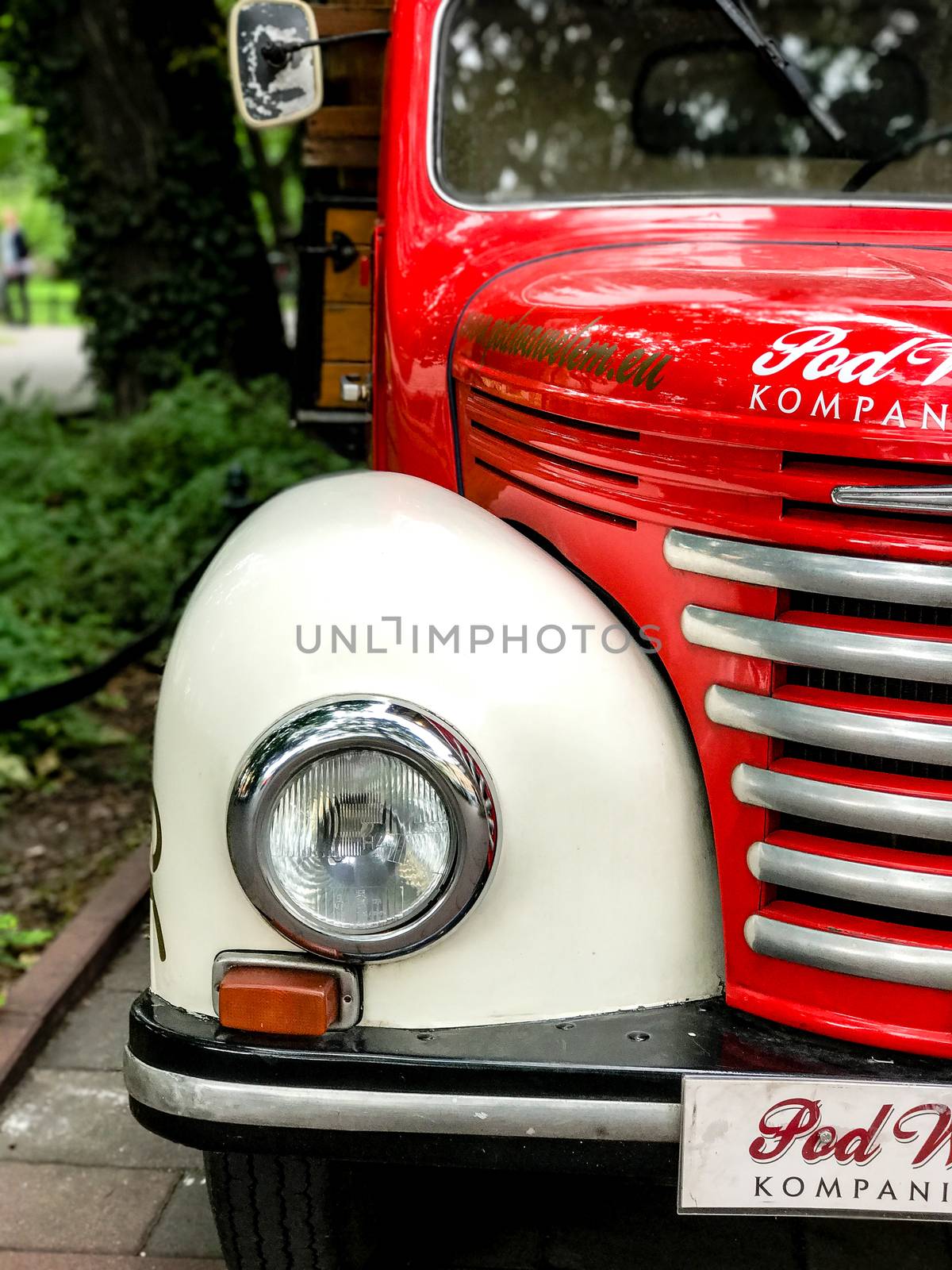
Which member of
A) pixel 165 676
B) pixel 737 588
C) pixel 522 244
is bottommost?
pixel 165 676

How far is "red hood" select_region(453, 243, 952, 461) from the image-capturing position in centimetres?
166

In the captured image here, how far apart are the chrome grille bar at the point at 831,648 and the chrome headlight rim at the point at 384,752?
383 mm

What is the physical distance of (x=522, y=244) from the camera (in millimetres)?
2627

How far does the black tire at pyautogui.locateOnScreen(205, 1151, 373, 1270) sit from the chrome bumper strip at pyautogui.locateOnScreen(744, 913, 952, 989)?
710 millimetres

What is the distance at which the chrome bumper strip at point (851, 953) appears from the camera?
1.67 metres

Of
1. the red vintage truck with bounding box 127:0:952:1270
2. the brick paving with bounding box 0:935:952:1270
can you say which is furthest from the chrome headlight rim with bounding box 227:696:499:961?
the brick paving with bounding box 0:935:952:1270

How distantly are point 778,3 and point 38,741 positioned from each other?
10.6 ft

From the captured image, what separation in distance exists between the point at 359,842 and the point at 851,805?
629 millimetres

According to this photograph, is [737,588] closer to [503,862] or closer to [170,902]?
[503,862]

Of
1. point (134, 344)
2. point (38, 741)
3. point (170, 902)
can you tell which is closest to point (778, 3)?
point (170, 902)

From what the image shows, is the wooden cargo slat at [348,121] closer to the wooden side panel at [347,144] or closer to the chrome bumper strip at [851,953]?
the wooden side panel at [347,144]

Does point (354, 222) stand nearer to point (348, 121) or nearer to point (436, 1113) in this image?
point (348, 121)

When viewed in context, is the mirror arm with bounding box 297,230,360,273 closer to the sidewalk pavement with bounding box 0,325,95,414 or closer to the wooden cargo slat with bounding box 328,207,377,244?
the wooden cargo slat with bounding box 328,207,377,244

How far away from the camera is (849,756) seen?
1.71 m
